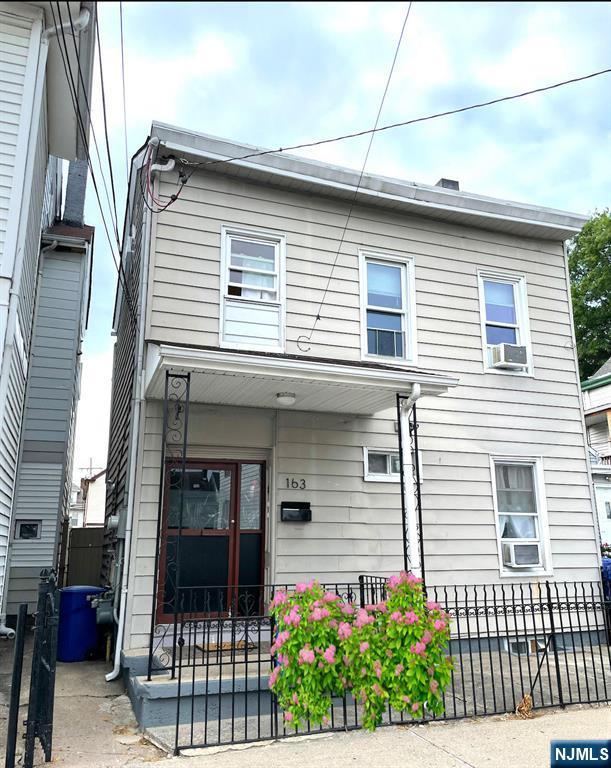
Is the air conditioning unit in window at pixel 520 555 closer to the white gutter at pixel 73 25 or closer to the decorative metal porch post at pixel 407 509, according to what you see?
the decorative metal porch post at pixel 407 509

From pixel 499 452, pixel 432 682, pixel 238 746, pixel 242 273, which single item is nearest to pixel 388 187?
pixel 242 273

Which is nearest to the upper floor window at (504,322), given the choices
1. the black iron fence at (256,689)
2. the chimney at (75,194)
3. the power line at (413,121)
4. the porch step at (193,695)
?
the power line at (413,121)

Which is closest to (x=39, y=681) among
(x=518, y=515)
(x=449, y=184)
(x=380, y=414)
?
(x=380, y=414)

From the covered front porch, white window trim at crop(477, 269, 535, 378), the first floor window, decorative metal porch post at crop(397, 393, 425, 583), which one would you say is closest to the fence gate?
the covered front porch

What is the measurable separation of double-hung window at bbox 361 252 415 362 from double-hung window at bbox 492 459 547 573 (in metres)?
2.20

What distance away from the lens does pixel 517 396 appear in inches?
355

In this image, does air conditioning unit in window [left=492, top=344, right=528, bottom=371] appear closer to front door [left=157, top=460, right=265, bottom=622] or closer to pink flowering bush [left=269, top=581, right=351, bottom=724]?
front door [left=157, top=460, right=265, bottom=622]

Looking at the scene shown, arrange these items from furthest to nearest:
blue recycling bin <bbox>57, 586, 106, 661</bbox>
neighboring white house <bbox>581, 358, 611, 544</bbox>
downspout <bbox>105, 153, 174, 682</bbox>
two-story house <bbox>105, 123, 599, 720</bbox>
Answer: neighboring white house <bbox>581, 358, 611, 544</bbox> → blue recycling bin <bbox>57, 586, 106, 661</bbox> → two-story house <bbox>105, 123, 599, 720</bbox> → downspout <bbox>105, 153, 174, 682</bbox>

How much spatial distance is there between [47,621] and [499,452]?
6.36 metres

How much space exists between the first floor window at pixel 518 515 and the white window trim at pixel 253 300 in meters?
3.67

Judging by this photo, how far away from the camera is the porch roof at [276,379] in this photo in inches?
231

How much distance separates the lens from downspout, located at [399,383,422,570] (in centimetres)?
643

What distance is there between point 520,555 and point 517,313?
3.63 m

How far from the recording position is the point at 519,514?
28.4 feet
